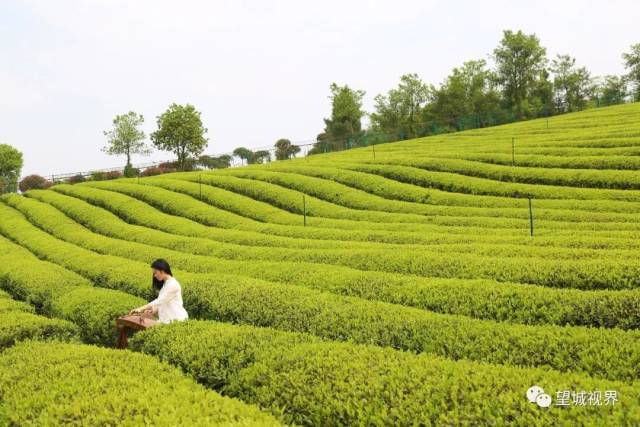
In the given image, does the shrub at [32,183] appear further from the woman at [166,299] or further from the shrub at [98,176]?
the woman at [166,299]

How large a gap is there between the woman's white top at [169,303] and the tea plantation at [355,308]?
0.73 m

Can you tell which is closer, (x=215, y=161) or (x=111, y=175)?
(x=111, y=175)

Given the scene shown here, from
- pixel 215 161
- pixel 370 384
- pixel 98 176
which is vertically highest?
pixel 215 161

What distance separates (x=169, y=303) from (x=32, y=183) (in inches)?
2294

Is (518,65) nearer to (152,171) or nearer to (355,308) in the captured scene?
(152,171)

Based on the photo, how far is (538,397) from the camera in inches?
197

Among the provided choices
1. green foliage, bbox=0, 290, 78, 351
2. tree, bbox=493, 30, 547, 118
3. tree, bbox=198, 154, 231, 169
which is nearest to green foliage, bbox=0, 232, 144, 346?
green foliage, bbox=0, 290, 78, 351

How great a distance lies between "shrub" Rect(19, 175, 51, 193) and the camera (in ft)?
193

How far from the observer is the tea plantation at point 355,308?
5582 mm

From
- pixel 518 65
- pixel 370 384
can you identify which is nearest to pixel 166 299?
pixel 370 384

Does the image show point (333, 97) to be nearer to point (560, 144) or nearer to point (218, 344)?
point (560, 144)

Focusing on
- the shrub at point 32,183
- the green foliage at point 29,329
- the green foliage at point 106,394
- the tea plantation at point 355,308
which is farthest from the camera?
the shrub at point 32,183

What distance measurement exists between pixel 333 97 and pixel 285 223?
6245cm
